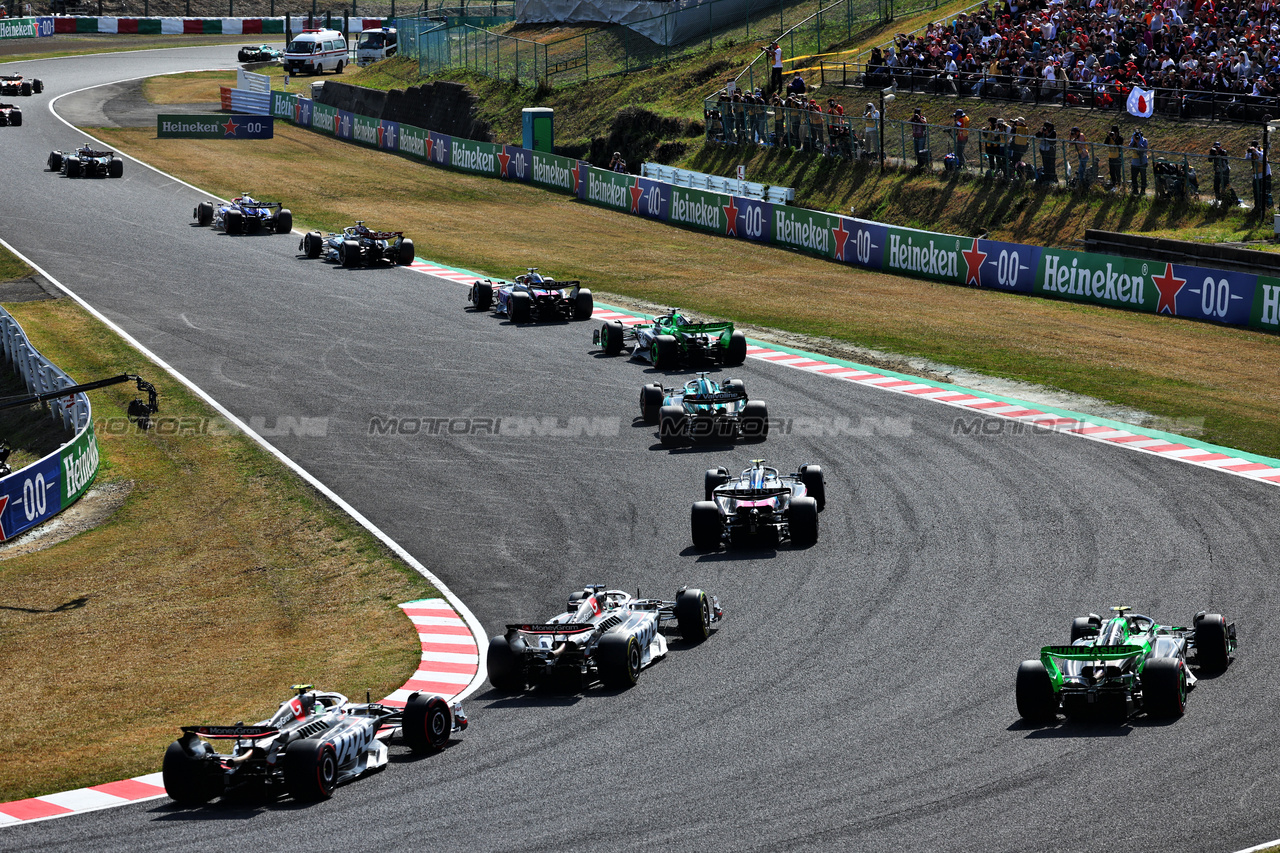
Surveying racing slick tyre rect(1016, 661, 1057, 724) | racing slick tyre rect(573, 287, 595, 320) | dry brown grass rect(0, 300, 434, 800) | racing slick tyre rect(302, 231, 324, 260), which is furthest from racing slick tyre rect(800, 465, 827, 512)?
racing slick tyre rect(302, 231, 324, 260)

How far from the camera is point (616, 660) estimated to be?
1653 cm

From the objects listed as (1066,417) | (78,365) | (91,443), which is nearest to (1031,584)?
(1066,417)

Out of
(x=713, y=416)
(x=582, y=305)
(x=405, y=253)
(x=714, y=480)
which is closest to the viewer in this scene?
(x=714, y=480)

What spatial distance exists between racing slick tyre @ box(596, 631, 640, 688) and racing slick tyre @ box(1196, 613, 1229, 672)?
6355 mm

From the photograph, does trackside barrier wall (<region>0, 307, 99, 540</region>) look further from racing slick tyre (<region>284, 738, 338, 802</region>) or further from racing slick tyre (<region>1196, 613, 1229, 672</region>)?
racing slick tyre (<region>1196, 613, 1229, 672</region>)

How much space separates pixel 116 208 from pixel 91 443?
29847mm

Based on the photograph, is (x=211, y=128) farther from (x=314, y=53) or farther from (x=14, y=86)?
(x=314, y=53)

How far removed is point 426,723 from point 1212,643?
8606 millimetres

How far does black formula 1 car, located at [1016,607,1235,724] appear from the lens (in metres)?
14.7

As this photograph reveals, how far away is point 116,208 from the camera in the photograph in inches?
2255

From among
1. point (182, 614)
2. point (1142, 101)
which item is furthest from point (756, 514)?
point (1142, 101)

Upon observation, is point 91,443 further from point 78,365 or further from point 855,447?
point 855,447

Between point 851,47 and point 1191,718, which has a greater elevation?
point 851,47

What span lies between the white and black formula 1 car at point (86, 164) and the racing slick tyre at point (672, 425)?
44.2 metres
